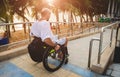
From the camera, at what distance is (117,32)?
5.54 m

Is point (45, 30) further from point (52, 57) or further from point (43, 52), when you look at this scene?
point (52, 57)

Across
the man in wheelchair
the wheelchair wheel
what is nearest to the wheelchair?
the wheelchair wheel

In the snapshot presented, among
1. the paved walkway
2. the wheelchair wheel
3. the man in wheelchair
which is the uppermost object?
the man in wheelchair

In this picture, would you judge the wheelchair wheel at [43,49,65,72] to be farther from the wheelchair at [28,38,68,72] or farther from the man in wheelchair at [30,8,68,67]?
the man in wheelchair at [30,8,68,67]

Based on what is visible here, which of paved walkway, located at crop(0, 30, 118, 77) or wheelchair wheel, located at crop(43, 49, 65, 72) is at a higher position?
wheelchair wheel, located at crop(43, 49, 65, 72)

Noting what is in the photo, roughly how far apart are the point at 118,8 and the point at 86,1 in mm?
15381

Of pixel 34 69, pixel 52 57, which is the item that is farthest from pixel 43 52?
pixel 34 69

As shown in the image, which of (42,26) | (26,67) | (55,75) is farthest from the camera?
(26,67)

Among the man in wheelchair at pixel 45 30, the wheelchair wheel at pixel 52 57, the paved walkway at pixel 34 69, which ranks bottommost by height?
the paved walkway at pixel 34 69

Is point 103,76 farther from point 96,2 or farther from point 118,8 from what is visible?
point 118,8

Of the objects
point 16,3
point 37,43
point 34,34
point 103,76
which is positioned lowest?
point 103,76

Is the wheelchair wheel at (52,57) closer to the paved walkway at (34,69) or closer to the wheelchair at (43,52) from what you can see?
the wheelchair at (43,52)

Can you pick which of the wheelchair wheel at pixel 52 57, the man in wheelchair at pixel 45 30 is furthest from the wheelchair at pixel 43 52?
the man in wheelchair at pixel 45 30

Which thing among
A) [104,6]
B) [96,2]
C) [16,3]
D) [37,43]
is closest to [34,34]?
[37,43]
